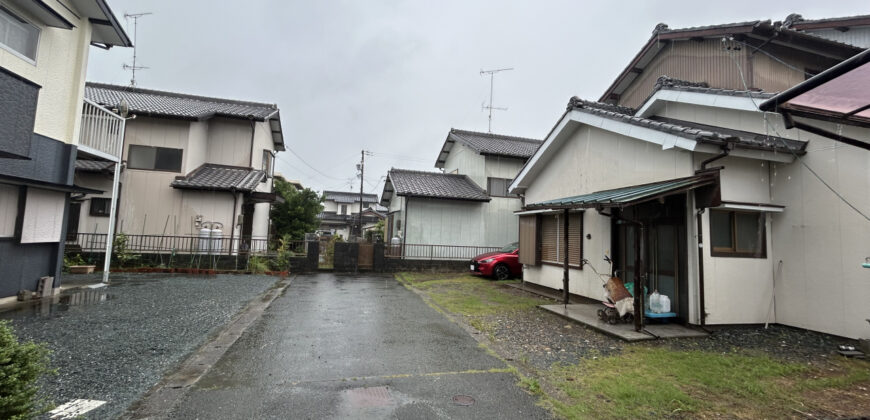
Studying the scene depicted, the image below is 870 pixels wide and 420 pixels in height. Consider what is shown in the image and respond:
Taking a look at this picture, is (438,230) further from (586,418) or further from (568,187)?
(586,418)

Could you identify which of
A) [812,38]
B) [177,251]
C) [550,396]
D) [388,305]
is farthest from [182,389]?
[812,38]

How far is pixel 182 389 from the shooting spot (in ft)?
10.8

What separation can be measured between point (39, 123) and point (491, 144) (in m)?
15.4

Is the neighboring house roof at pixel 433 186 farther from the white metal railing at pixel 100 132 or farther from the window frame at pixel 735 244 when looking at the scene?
the window frame at pixel 735 244

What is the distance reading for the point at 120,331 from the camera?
16.1 ft

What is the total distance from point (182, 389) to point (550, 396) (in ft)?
11.3

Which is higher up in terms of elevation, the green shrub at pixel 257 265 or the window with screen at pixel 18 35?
the window with screen at pixel 18 35

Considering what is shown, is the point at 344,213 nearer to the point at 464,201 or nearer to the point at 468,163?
the point at 468,163

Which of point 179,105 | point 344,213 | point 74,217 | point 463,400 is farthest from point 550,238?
point 344,213

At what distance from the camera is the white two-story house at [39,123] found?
540cm

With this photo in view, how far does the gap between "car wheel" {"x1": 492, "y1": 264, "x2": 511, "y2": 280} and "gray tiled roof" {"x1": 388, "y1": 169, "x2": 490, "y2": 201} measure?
13.2ft

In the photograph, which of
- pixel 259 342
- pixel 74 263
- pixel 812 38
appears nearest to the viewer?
pixel 259 342

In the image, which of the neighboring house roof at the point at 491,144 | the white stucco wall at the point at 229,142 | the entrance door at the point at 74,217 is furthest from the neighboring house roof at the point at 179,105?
the neighboring house roof at the point at 491,144

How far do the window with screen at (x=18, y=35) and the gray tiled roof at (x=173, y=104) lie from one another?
6810 millimetres
